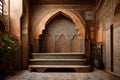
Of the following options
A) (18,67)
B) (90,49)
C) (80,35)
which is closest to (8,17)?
(18,67)

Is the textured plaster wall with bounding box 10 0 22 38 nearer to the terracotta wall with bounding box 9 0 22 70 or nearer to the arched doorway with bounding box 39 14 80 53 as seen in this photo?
the terracotta wall with bounding box 9 0 22 70

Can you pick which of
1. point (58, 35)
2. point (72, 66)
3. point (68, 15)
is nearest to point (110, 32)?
point (72, 66)

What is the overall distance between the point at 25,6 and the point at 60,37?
98.3 inches

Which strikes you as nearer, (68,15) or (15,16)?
(15,16)

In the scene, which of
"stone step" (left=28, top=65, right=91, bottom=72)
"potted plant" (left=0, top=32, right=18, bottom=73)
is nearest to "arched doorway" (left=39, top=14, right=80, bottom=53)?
"stone step" (left=28, top=65, right=91, bottom=72)

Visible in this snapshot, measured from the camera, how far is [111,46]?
601cm

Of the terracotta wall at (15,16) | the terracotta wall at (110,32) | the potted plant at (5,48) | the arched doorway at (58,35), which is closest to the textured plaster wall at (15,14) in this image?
the terracotta wall at (15,16)

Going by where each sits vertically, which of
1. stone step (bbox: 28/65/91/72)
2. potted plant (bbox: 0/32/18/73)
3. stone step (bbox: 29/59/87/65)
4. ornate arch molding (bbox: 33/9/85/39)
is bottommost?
stone step (bbox: 28/65/91/72)

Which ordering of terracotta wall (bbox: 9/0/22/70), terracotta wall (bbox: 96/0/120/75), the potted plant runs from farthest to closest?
terracotta wall (bbox: 9/0/22/70) < the potted plant < terracotta wall (bbox: 96/0/120/75)

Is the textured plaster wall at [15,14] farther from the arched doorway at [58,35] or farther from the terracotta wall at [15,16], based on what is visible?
the arched doorway at [58,35]

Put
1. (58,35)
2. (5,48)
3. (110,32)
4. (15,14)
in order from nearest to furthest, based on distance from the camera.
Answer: (5,48), (110,32), (15,14), (58,35)

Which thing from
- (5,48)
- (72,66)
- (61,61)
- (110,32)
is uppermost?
(110,32)

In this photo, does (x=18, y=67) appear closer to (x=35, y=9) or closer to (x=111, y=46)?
(x=35, y=9)

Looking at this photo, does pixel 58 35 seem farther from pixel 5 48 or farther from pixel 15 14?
pixel 5 48
